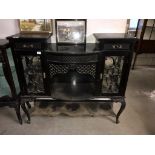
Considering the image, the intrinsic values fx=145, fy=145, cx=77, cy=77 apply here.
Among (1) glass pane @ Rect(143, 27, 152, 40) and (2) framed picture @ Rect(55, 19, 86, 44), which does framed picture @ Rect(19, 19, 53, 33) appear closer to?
(2) framed picture @ Rect(55, 19, 86, 44)

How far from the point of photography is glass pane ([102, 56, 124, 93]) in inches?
62.6

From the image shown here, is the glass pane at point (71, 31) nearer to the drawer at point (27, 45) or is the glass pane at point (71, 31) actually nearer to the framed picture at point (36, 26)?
the framed picture at point (36, 26)

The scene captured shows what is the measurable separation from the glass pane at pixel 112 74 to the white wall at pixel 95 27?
0.39 m

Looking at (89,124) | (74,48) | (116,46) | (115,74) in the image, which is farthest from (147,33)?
(89,124)

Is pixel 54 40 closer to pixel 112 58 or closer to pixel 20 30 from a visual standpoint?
pixel 20 30

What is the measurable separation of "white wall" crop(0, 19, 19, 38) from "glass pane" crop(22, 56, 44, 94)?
18.1 inches

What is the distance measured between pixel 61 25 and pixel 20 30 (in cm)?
49

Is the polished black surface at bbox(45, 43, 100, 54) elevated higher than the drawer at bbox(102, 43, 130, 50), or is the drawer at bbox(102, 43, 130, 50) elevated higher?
the drawer at bbox(102, 43, 130, 50)

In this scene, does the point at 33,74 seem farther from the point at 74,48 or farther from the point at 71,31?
the point at 71,31

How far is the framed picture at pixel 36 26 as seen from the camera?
1.65 meters

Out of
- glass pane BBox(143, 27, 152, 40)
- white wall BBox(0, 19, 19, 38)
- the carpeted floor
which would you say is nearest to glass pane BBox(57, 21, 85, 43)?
white wall BBox(0, 19, 19, 38)

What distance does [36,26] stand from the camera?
1670 millimetres

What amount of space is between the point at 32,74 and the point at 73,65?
1.61 feet

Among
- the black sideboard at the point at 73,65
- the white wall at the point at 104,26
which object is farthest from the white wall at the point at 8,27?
the white wall at the point at 104,26
